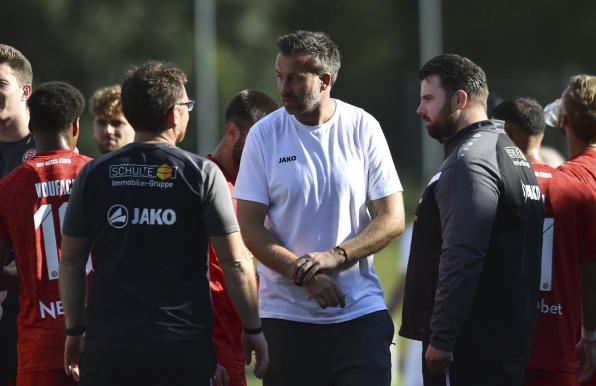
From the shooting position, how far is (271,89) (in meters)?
27.2

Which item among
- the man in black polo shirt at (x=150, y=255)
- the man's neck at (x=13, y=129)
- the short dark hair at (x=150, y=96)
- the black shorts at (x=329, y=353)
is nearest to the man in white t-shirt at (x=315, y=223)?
the black shorts at (x=329, y=353)

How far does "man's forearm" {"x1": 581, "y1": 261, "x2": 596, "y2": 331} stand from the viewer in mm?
5191

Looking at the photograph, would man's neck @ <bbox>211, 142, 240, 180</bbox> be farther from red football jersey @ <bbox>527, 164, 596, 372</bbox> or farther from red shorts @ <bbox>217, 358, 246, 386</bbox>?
red football jersey @ <bbox>527, 164, 596, 372</bbox>

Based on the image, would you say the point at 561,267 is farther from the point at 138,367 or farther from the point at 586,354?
the point at 138,367

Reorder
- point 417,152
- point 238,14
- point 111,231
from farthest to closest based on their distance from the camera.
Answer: point 238,14, point 417,152, point 111,231

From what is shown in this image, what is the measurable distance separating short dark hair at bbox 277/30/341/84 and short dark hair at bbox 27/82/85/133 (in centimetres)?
96

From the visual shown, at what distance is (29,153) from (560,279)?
2.59 meters

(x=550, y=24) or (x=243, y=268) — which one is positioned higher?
(x=550, y=24)

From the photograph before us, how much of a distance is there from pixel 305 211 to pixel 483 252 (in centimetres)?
81

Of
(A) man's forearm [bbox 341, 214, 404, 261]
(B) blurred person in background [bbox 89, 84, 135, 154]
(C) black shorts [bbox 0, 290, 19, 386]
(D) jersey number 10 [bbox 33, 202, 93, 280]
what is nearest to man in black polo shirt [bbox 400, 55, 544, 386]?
(A) man's forearm [bbox 341, 214, 404, 261]

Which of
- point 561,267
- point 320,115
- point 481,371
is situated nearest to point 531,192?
point 561,267

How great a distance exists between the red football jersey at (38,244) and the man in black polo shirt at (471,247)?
1.51 m

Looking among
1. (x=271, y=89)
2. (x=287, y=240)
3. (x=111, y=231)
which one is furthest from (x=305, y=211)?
(x=271, y=89)

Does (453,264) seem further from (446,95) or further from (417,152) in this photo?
(417,152)
